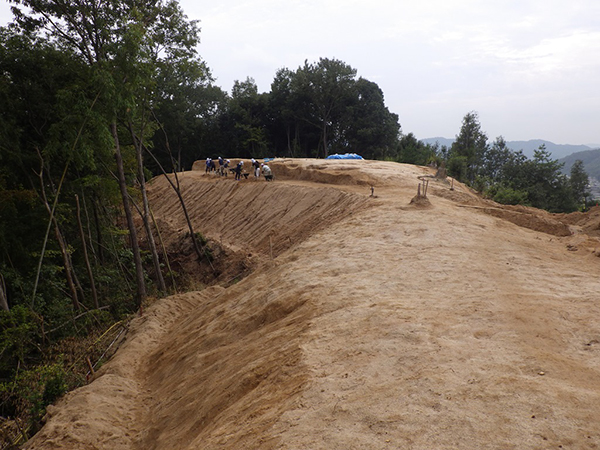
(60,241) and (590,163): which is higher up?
(60,241)

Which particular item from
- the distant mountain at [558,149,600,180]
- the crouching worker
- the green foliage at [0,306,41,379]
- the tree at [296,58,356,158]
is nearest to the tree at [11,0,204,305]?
the green foliage at [0,306,41,379]

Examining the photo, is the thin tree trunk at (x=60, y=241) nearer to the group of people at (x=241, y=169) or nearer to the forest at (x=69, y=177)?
the forest at (x=69, y=177)

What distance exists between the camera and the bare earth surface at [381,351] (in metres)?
3.68

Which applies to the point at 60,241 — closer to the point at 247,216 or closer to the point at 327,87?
the point at 247,216

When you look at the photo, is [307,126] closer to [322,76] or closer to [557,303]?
[322,76]

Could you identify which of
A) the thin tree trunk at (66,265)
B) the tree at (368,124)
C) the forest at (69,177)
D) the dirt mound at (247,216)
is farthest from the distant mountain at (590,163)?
the thin tree trunk at (66,265)

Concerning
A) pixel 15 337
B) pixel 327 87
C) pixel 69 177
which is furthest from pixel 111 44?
pixel 327 87

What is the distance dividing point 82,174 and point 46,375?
857 cm

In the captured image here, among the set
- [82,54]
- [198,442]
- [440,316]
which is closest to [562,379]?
[440,316]

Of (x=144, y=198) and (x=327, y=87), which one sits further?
(x=327, y=87)

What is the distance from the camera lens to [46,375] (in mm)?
8078

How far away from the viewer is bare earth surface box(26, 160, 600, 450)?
368 cm

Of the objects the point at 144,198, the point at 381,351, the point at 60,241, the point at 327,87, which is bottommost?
the point at 60,241

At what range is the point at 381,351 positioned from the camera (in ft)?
16.2
